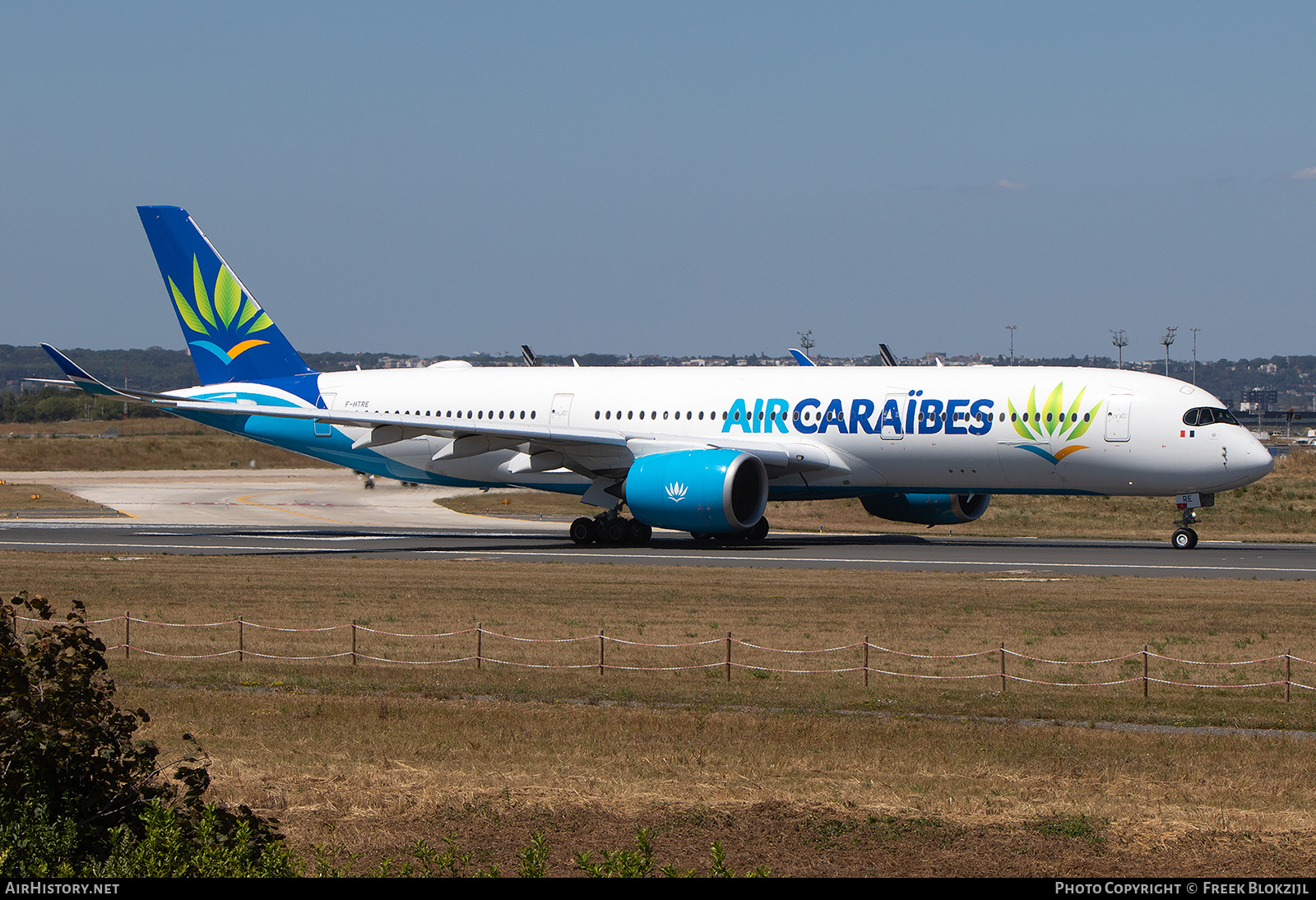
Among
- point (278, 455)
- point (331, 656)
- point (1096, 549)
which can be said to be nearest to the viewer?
point (331, 656)

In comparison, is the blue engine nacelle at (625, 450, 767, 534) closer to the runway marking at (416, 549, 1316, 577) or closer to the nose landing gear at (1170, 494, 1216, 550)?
the runway marking at (416, 549, 1316, 577)

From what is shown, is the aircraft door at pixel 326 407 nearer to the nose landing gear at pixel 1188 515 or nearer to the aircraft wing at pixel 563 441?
the aircraft wing at pixel 563 441

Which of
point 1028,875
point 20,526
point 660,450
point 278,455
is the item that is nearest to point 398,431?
point 660,450

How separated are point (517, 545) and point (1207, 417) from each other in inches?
828

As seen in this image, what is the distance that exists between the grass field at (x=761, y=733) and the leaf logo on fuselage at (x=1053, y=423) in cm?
890

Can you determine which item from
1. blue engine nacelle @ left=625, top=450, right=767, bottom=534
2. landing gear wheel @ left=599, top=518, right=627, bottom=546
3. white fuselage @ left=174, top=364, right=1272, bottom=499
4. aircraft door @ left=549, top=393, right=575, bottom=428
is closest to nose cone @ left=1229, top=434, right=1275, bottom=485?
white fuselage @ left=174, top=364, right=1272, bottom=499

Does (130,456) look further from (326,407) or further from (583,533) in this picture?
(583,533)

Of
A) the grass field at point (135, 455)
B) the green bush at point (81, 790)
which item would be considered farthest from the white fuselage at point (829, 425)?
the grass field at point (135, 455)

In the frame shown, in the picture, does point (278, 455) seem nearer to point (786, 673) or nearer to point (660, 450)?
point (660, 450)

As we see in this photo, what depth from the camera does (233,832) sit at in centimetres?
1105

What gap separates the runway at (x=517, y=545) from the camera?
37312 mm
